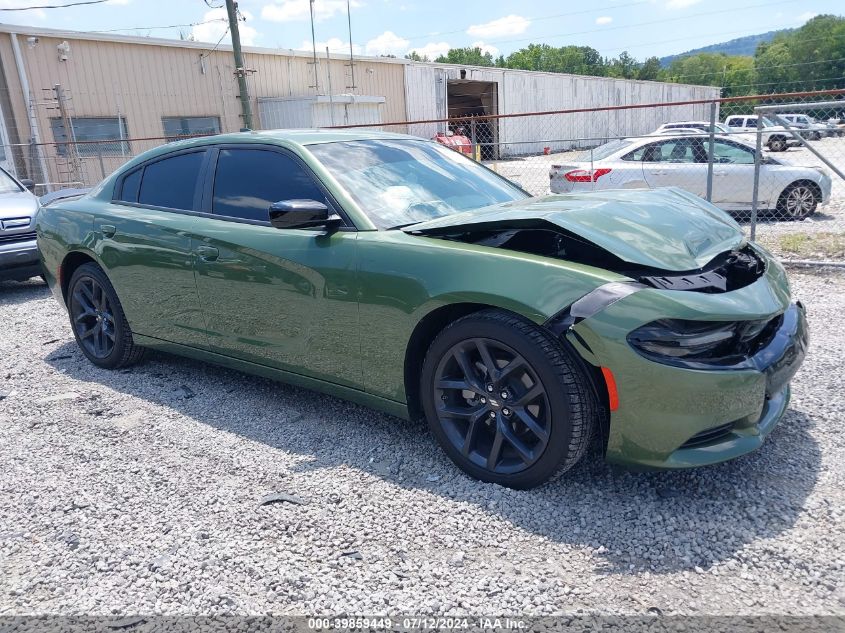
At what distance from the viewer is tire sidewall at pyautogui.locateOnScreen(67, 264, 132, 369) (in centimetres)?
477

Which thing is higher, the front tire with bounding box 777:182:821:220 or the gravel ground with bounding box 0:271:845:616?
the gravel ground with bounding box 0:271:845:616

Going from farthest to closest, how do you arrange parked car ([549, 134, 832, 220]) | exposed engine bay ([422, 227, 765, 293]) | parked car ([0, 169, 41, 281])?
parked car ([549, 134, 832, 220]), parked car ([0, 169, 41, 281]), exposed engine bay ([422, 227, 765, 293])

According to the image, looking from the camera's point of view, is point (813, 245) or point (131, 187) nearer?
point (131, 187)

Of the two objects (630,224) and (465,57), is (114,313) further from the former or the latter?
(465,57)

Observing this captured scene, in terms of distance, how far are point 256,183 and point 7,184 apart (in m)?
6.72

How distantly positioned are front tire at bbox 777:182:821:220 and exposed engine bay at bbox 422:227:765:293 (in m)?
8.60

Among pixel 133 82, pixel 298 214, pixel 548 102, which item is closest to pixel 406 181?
pixel 298 214

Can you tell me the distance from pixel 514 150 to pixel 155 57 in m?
20.7

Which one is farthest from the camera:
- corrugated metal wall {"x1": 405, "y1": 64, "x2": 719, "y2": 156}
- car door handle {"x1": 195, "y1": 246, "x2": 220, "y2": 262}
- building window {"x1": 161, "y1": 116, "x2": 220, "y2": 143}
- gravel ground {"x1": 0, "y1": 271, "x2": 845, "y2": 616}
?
corrugated metal wall {"x1": 405, "y1": 64, "x2": 719, "y2": 156}

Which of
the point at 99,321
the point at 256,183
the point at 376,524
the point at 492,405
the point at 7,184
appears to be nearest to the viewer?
the point at 376,524

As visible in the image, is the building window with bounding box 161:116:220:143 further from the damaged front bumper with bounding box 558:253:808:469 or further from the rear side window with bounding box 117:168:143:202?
the damaged front bumper with bounding box 558:253:808:469

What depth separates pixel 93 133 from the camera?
65.0 feet

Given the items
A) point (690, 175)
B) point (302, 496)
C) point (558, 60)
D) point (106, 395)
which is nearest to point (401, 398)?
point (302, 496)

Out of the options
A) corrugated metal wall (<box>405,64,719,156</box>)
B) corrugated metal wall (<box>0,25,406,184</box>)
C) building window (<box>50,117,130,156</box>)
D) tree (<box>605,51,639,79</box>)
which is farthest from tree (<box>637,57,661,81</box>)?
building window (<box>50,117,130,156</box>)
